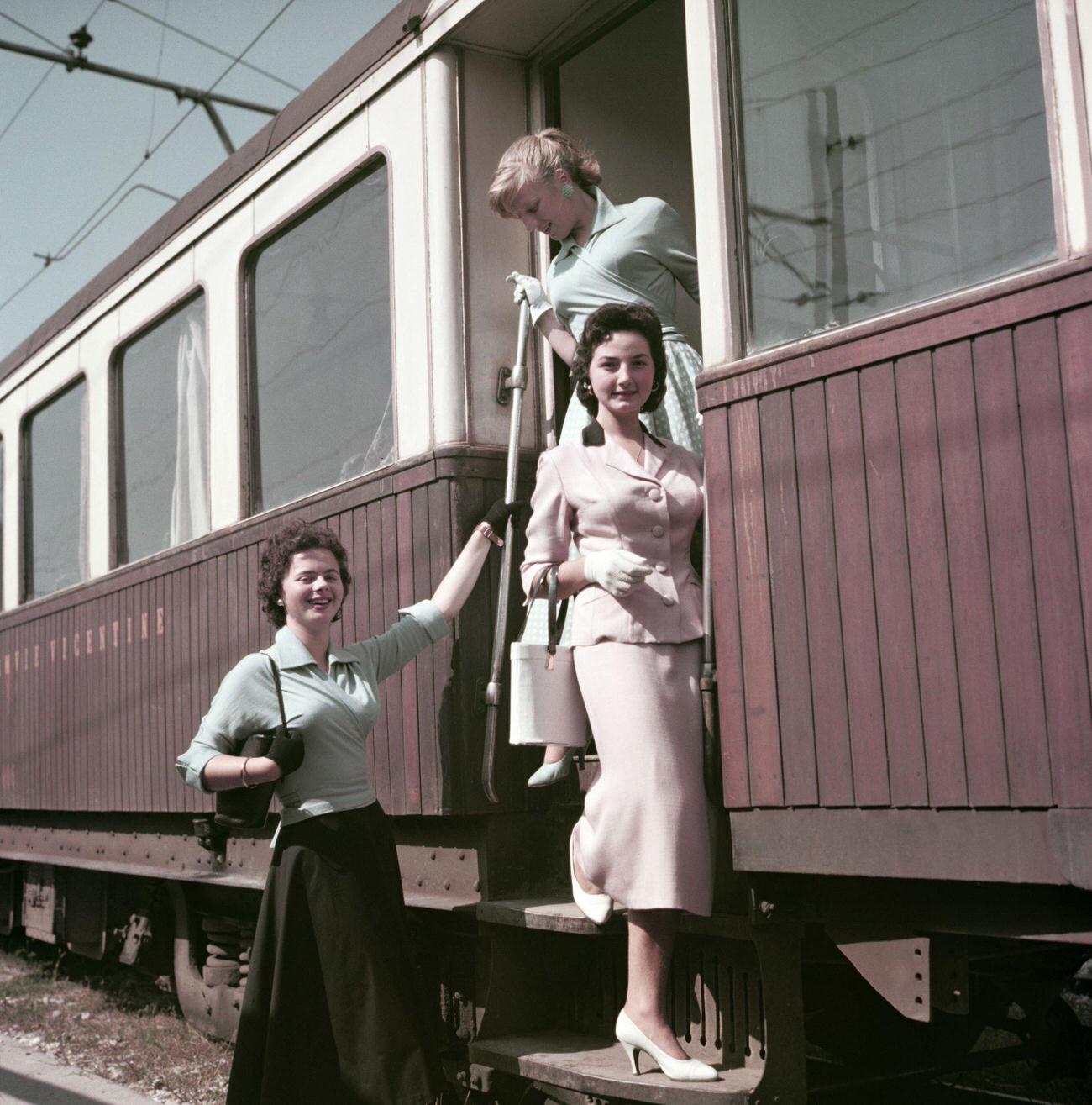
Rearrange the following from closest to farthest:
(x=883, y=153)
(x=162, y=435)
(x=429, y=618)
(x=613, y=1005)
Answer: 1. (x=883, y=153)
2. (x=613, y=1005)
3. (x=429, y=618)
4. (x=162, y=435)

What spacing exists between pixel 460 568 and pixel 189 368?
2.30 m

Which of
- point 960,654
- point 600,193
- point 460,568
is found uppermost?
point 600,193

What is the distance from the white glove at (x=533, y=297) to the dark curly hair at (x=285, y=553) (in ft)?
2.76

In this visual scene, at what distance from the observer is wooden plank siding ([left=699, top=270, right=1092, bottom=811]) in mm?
2572

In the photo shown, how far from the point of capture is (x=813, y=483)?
9.96ft

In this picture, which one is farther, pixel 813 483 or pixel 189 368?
pixel 189 368

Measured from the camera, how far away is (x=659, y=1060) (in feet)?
10.4

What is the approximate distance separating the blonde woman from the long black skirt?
0.64 m

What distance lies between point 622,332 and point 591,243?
0.62 m

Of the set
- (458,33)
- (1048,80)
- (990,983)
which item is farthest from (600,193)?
(990,983)

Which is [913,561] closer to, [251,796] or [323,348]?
[251,796]

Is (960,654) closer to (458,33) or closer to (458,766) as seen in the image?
(458,766)

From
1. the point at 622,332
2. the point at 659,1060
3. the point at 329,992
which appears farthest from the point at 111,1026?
the point at 622,332

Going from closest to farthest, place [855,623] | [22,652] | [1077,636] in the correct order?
[1077,636] < [855,623] < [22,652]
